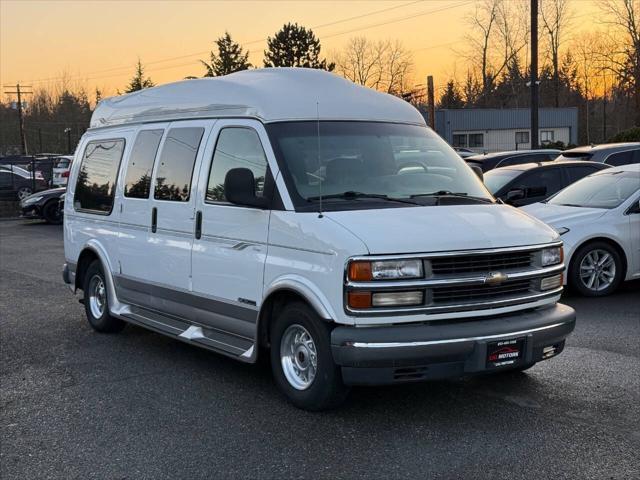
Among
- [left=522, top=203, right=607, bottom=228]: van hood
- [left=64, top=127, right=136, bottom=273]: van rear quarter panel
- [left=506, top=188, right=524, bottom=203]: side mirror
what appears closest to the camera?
[left=64, top=127, right=136, bottom=273]: van rear quarter panel

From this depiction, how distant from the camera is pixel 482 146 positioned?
63.6 m

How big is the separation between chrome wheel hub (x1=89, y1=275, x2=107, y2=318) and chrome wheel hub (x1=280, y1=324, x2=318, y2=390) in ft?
11.1

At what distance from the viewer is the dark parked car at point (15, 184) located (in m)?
29.0

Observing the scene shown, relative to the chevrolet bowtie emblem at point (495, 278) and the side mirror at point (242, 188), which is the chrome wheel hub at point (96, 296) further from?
the chevrolet bowtie emblem at point (495, 278)

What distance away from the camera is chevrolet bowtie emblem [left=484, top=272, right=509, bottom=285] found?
4793mm

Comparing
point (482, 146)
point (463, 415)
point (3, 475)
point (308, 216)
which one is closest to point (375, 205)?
point (308, 216)

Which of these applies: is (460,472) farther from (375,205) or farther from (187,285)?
(187,285)

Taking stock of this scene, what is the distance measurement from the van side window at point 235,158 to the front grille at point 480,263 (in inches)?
58.6

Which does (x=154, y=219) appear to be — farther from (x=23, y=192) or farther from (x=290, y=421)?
(x=23, y=192)

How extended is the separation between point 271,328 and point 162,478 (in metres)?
1.51

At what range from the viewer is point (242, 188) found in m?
5.36

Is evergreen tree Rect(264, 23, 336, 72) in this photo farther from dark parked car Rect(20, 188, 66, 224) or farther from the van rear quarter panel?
the van rear quarter panel

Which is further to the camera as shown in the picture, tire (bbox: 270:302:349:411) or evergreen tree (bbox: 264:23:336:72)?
evergreen tree (bbox: 264:23:336:72)

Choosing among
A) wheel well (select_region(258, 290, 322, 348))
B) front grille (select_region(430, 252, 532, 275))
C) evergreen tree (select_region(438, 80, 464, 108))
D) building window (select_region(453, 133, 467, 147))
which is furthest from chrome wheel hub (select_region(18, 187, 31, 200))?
evergreen tree (select_region(438, 80, 464, 108))
